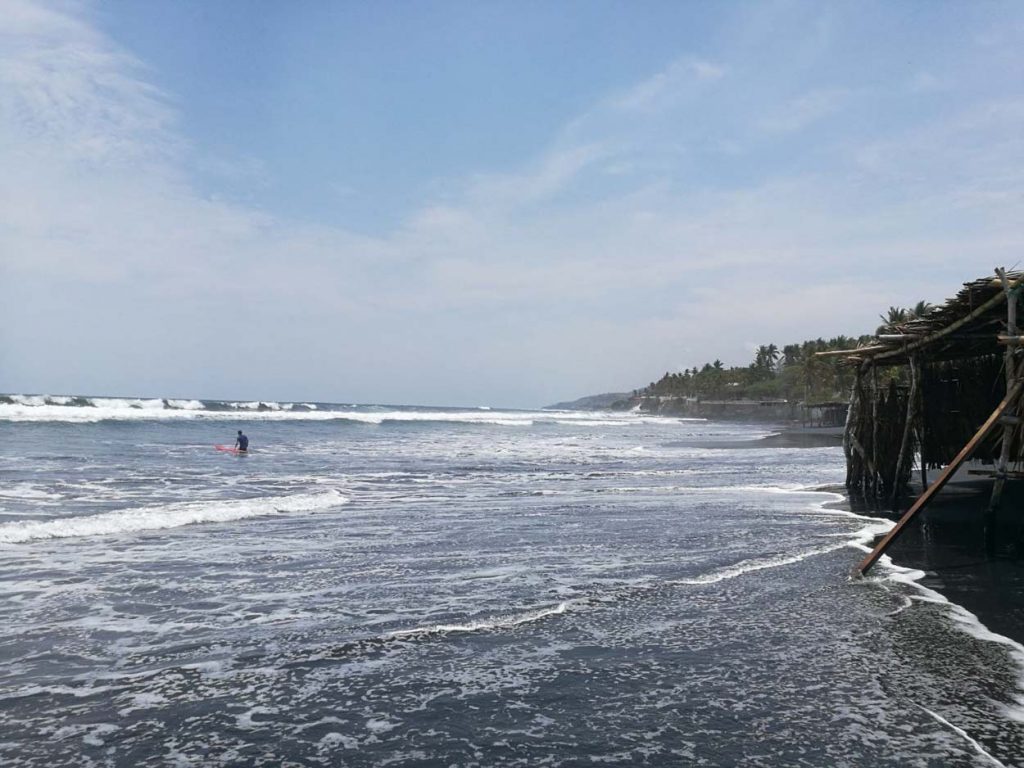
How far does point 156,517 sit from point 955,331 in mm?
15276

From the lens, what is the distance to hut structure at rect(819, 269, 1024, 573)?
39.1ft

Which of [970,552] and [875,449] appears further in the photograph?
[875,449]

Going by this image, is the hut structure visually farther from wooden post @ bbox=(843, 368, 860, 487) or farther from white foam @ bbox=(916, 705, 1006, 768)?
white foam @ bbox=(916, 705, 1006, 768)

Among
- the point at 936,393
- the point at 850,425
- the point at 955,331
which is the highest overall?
the point at 955,331

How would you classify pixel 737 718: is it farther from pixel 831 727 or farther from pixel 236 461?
pixel 236 461

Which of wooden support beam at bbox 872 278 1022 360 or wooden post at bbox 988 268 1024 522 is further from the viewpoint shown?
wooden support beam at bbox 872 278 1022 360

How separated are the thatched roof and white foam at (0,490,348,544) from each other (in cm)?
1276

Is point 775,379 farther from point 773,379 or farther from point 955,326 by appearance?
point 955,326

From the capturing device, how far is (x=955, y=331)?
13250 millimetres

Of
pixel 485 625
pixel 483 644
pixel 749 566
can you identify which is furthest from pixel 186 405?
pixel 483 644

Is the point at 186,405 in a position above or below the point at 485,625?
above

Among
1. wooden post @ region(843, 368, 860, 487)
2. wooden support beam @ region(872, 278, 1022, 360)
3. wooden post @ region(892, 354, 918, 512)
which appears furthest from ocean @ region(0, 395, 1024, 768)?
wooden post @ region(843, 368, 860, 487)

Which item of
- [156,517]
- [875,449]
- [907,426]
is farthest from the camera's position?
[875,449]

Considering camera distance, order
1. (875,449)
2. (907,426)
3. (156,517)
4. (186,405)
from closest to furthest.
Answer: (156,517) → (907,426) → (875,449) → (186,405)
